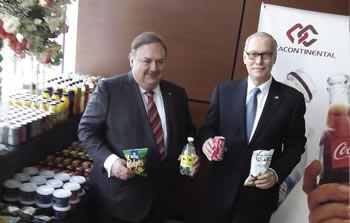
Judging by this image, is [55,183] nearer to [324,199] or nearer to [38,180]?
[38,180]

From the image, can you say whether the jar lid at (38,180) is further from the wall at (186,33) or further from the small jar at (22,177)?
the wall at (186,33)

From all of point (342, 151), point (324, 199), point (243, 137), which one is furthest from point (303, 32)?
point (324, 199)

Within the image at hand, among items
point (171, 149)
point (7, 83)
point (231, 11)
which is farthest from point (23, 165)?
point (231, 11)

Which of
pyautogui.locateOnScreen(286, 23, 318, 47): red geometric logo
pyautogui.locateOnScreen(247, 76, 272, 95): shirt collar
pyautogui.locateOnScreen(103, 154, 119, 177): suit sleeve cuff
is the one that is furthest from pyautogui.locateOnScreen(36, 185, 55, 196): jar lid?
pyautogui.locateOnScreen(286, 23, 318, 47): red geometric logo

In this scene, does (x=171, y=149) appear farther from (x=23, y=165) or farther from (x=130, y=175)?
(x=23, y=165)

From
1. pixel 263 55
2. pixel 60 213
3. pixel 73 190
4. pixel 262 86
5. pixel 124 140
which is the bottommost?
pixel 60 213

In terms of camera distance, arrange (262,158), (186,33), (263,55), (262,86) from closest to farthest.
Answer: (262,158) → (263,55) → (262,86) → (186,33)

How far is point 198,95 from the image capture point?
10.5ft

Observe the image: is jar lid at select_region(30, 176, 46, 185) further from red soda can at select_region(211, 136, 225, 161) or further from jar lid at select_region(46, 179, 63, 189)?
red soda can at select_region(211, 136, 225, 161)

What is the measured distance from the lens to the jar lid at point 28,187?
2.20 metres

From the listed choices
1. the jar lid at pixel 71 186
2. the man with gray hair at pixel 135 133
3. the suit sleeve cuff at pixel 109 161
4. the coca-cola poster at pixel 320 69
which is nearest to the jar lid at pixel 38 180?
the jar lid at pixel 71 186

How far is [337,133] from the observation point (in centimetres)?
290

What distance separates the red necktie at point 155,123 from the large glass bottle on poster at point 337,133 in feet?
4.66

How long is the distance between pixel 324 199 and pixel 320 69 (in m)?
1.02
